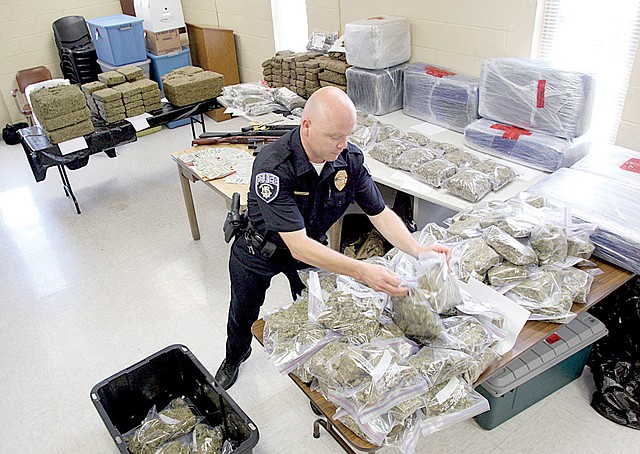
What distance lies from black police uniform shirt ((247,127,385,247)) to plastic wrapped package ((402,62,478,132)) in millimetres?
1494

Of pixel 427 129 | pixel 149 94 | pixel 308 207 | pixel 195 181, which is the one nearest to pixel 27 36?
pixel 149 94

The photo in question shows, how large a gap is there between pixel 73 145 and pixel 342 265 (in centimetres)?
290

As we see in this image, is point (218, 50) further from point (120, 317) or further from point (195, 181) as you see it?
point (120, 317)

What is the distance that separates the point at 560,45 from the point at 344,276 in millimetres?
2128

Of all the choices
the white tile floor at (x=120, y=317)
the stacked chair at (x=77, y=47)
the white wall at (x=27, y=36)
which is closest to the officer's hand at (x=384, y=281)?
the white tile floor at (x=120, y=317)

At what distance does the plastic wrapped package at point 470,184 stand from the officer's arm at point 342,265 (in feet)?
3.52

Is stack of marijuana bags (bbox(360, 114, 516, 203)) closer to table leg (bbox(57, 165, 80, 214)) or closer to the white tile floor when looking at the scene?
the white tile floor

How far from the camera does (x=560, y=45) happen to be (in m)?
3.03

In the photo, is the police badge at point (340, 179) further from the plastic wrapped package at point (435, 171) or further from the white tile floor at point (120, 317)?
the white tile floor at point (120, 317)

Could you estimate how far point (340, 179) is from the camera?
2096 mm

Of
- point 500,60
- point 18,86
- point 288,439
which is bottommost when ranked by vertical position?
point 288,439

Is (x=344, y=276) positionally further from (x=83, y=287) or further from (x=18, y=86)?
(x=18, y=86)

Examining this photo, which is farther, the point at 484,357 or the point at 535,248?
the point at 535,248

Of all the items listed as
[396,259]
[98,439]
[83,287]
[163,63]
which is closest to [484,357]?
[396,259]
